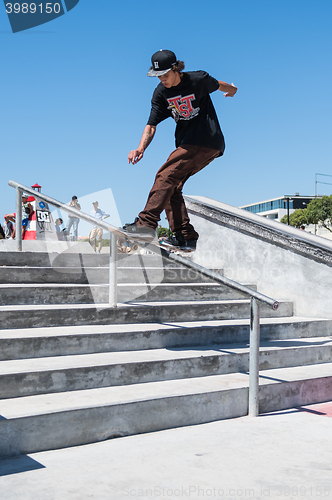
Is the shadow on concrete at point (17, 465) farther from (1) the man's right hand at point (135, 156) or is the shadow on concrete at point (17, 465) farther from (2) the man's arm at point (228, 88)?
(2) the man's arm at point (228, 88)

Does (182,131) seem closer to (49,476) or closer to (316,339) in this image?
(316,339)

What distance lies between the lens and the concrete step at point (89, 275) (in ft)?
16.1

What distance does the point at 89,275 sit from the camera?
5.29 meters

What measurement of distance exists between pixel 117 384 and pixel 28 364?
674 mm

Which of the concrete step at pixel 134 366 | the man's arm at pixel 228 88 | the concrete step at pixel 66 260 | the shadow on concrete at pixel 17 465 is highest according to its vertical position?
the man's arm at pixel 228 88

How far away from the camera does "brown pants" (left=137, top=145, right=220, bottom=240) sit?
4.21m

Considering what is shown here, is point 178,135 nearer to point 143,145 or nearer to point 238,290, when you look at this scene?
point 143,145

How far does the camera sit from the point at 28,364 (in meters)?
3.40

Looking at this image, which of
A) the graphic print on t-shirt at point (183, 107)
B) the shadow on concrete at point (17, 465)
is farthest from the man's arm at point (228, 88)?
the shadow on concrete at point (17, 465)

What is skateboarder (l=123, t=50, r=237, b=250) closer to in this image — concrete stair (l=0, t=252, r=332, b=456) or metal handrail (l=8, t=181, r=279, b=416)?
metal handrail (l=8, t=181, r=279, b=416)

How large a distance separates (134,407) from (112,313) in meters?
1.42

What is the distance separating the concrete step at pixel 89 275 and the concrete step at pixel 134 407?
1.29m

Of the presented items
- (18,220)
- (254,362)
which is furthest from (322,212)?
(254,362)

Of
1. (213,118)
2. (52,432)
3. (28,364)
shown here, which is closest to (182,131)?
(213,118)
